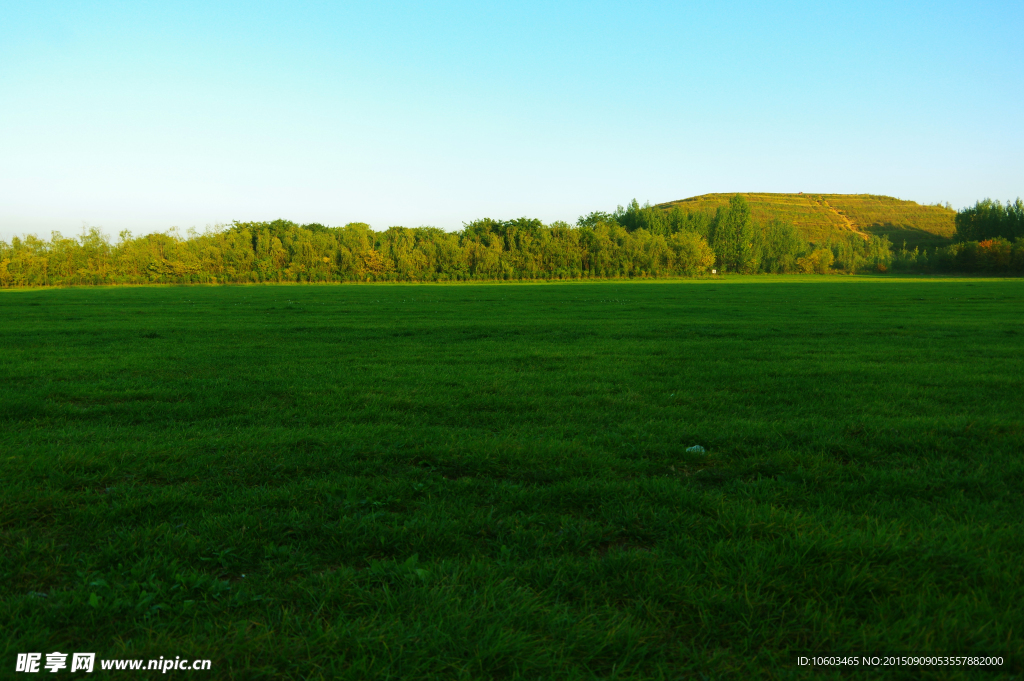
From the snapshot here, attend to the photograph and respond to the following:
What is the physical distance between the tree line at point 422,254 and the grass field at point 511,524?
82.5 m

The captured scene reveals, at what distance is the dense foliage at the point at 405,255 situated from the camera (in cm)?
7881

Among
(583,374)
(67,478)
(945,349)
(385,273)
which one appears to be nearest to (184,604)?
(67,478)

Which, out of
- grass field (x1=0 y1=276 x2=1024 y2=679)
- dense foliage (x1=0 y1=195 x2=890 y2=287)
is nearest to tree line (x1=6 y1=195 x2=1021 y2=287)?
dense foliage (x1=0 y1=195 x2=890 y2=287)

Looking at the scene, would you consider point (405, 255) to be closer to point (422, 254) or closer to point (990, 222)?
point (422, 254)

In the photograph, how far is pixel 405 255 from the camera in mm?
98062

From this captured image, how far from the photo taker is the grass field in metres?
2.87

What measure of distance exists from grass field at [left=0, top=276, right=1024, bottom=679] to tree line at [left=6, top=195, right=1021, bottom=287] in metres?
82.5

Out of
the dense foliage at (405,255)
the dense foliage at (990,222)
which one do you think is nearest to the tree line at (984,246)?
the dense foliage at (990,222)

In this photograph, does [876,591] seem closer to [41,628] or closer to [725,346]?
A: [41,628]

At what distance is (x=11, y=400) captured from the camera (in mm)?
7609

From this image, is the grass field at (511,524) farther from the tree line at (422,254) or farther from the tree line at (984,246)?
the tree line at (984,246)

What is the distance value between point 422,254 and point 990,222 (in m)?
121

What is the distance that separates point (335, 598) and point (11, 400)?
718 centimetres

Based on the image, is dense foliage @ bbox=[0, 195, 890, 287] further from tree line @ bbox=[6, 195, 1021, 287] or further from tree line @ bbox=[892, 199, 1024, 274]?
tree line @ bbox=[892, 199, 1024, 274]
